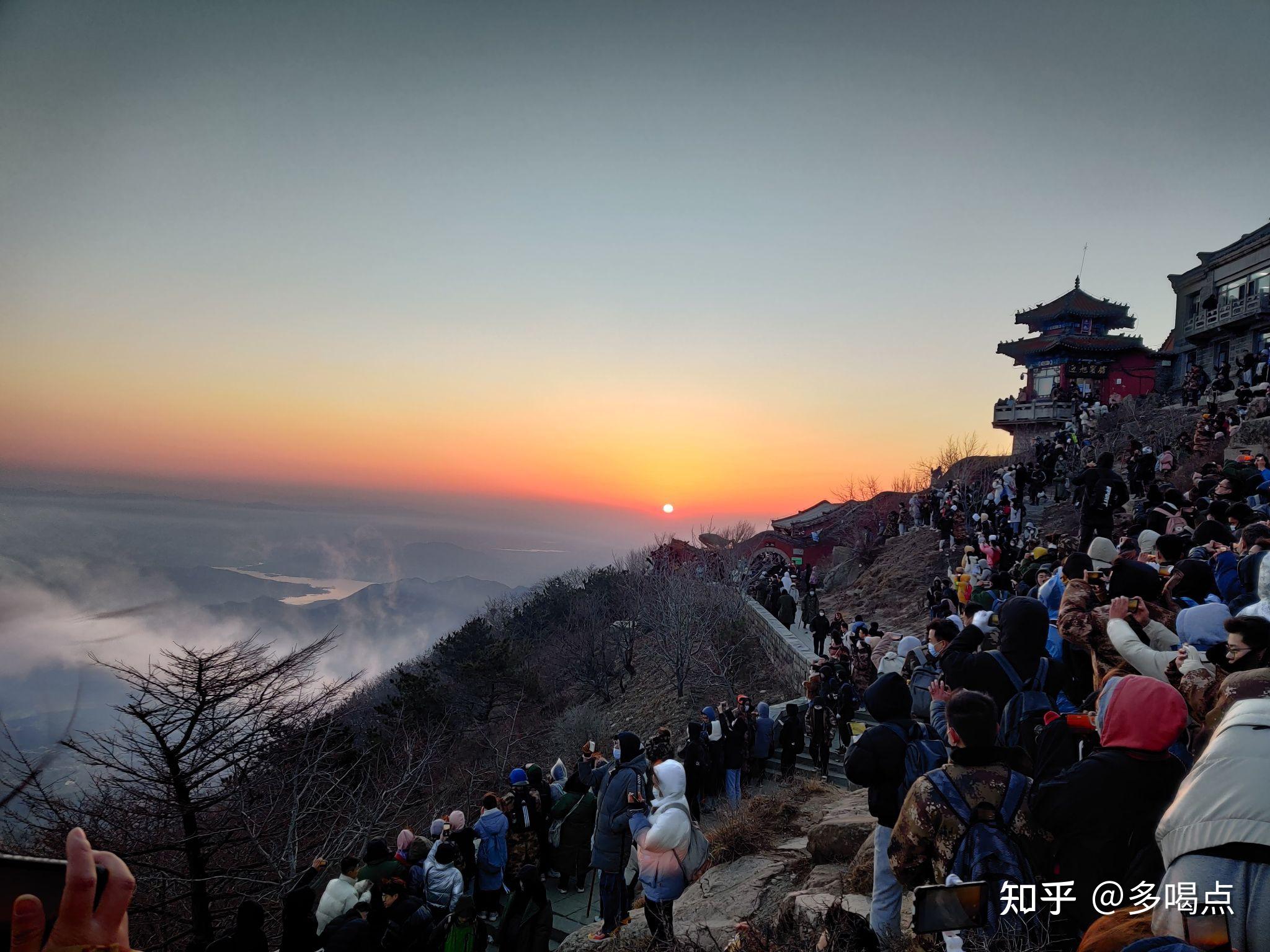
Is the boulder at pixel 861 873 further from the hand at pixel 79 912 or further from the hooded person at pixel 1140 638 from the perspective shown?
the hand at pixel 79 912

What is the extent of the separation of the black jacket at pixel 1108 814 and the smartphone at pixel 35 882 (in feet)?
10.7

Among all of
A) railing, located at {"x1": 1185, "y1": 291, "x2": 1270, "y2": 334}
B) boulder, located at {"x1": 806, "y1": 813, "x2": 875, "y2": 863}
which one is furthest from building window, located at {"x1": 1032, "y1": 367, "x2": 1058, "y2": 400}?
boulder, located at {"x1": 806, "y1": 813, "x2": 875, "y2": 863}

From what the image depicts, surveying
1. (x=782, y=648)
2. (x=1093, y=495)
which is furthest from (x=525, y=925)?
(x=782, y=648)

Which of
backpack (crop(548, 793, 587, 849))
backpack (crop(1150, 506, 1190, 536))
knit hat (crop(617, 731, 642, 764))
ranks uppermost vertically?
backpack (crop(1150, 506, 1190, 536))

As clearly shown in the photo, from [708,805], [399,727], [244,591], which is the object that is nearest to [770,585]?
[399,727]

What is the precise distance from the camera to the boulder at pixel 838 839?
5.72 m

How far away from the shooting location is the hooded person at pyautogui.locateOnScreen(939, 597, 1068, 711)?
13.1ft

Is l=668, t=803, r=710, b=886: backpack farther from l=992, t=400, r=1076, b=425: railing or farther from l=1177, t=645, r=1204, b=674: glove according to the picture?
l=992, t=400, r=1076, b=425: railing

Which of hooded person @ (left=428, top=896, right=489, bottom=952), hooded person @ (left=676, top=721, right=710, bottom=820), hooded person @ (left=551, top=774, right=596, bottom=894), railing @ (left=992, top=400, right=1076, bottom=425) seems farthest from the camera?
railing @ (left=992, top=400, right=1076, bottom=425)

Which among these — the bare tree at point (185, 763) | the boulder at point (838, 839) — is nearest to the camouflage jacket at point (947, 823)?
the boulder at point (838, 839)

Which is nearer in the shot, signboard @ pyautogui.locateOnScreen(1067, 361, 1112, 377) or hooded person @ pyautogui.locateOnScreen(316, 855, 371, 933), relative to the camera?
hooded person @ pyautogui.locateOnScreen(316, 855, 371, 933)

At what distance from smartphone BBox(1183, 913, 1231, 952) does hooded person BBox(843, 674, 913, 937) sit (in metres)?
1.64

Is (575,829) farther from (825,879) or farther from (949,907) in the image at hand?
(949,907)

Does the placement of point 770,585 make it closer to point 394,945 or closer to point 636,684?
point 636,684
